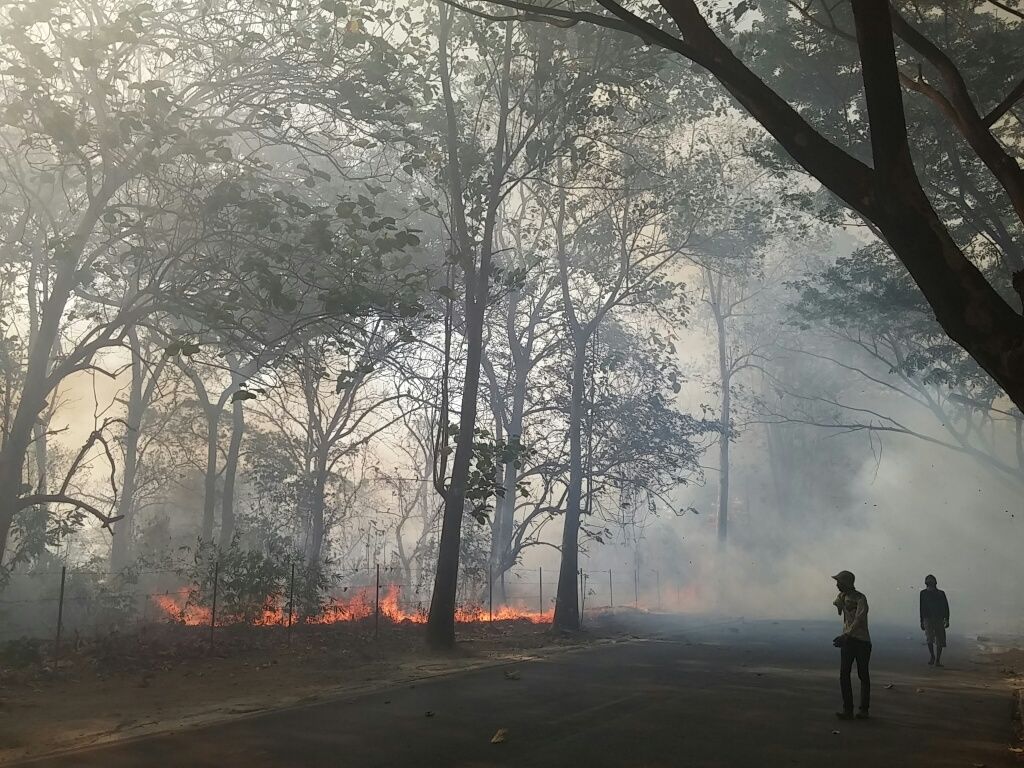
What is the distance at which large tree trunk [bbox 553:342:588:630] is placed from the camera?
24.6m

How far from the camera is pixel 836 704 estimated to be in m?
11.8

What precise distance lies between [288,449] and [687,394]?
53162 millimetres

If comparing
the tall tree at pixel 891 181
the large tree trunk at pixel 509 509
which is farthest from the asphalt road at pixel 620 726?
the large tree trunk at pixel 509 509

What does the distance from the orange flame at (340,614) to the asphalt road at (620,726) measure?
717 centimetres

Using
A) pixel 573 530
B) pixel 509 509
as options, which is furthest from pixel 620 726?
pixel 509 509

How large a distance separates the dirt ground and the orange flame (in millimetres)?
1035

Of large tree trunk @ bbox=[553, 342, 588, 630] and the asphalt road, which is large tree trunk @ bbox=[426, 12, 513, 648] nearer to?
the asphalt road

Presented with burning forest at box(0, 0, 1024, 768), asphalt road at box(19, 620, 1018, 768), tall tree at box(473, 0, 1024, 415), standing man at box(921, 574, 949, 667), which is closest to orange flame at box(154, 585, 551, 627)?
burning forest at box(0, 0, 1024, 768)

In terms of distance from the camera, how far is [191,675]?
14.1 meters

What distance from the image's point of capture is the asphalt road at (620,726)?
26.1 ft

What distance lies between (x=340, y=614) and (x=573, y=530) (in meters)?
7.45

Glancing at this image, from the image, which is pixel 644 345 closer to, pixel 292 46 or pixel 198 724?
pixel 292 46

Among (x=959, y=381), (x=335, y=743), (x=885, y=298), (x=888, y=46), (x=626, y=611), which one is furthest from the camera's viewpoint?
(x=626, y=611)

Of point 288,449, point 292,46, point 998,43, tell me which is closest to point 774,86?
point 998,43
